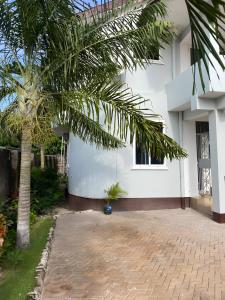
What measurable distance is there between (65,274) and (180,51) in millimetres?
10411

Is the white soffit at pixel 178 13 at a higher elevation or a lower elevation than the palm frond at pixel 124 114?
higher

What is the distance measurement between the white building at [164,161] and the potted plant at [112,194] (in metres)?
Result: 0.22

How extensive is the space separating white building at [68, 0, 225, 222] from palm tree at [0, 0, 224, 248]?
4.84m

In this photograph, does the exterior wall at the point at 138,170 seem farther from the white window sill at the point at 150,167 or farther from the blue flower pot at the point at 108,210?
the blue flower pot at the point at 108,210

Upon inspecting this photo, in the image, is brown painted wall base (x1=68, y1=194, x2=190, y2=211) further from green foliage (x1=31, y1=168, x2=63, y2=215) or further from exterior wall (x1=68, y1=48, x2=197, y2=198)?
green foliage (x1=31, y1=168, x2=63, y2=215)

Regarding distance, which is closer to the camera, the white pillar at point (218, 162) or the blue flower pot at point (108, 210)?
the white pillar at point (218, 162)

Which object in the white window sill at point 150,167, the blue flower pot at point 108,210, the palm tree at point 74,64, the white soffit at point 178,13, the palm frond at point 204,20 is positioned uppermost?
the white soffit at point 178,13

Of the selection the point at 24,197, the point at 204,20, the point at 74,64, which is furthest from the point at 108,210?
the point at 204,20

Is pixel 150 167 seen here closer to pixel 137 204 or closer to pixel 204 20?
pixel 137 204

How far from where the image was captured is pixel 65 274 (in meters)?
6.16

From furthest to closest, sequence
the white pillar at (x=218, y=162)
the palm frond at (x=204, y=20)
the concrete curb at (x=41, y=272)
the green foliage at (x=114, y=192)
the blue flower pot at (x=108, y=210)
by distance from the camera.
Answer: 1. the green foliage at (x=114, y=192)
2. the blue flower pot at (x=108, y=210)
3. the white pillar at (x=218, y=162)
4. the concrete curb at (x=41, y=272)
5. the palm frond at (x=204, y=20)

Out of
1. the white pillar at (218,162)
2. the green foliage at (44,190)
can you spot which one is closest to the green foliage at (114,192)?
the green foliage at (44,190)

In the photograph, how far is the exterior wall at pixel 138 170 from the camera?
41.2 feet

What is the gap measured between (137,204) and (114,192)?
1174 mm
